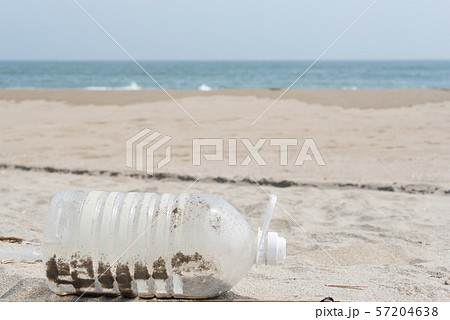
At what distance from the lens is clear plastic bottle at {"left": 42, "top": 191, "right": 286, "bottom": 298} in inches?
85.9

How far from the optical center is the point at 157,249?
7.39 feet

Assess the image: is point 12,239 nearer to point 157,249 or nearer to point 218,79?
point 157,249

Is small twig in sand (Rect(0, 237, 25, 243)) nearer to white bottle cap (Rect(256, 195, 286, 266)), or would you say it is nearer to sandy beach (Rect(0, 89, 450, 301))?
sandy beach (Rect(0, 89, 450, 301))

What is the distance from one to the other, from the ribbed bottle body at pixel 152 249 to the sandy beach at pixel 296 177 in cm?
13

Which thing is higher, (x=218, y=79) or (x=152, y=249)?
(x=218, y=79)

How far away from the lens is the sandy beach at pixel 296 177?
2.74m

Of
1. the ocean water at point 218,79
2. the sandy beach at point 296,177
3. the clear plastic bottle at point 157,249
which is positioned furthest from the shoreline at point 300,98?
the clear plastic bottle at point 157,249

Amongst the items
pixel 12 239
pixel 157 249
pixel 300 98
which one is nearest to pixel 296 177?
pixel 12 239

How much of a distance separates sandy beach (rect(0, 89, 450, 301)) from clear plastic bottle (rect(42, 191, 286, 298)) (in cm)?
13

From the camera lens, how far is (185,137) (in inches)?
314

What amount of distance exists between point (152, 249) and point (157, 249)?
20 millimetres

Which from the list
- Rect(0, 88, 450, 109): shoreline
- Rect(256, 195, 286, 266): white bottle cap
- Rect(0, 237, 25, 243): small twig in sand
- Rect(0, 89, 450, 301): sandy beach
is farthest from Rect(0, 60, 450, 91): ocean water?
Rect(256, 195, 286, 266): white bottle cap

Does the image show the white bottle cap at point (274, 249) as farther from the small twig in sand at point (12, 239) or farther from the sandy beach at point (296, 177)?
the small twig in sand at point (12, 239)
